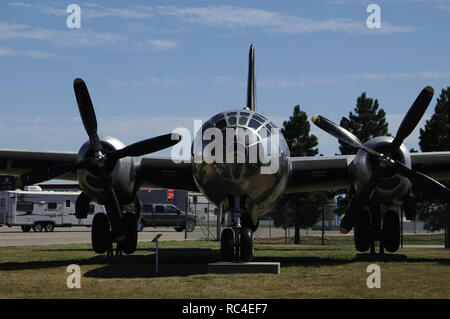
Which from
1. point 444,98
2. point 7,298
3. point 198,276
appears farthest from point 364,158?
point 444,98

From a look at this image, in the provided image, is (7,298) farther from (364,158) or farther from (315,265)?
(364,158)

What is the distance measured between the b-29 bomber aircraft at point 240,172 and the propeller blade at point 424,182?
0.10ft

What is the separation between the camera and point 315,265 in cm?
1852

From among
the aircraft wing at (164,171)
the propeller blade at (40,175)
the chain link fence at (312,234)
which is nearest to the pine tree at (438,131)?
the chain link fence at (312,234)

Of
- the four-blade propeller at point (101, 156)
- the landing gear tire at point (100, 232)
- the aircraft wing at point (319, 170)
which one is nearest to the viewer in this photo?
the four-blade propeller at point (101, 156)

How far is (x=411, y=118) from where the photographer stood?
18641mm

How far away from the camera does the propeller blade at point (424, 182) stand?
18.0 m

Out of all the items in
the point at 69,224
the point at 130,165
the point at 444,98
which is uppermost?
the point at 444,98

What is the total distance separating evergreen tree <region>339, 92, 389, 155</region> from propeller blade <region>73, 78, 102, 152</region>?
111 ft

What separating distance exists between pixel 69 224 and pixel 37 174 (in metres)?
34.8

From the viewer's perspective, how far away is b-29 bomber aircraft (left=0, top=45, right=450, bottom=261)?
15.6m

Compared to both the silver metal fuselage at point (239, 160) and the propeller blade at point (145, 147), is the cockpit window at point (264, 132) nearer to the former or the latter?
the silver metal fuselage at point (239, 160)
